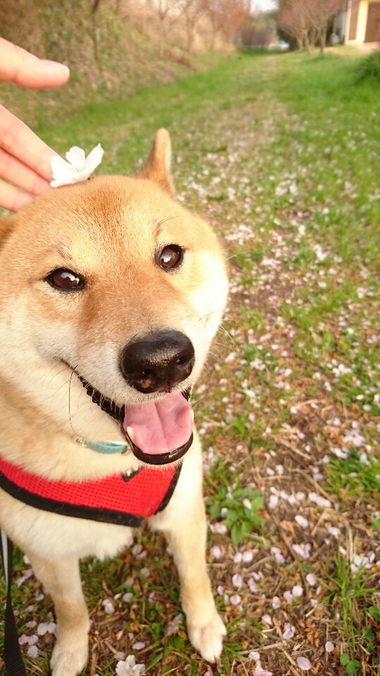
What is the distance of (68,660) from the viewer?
1.92 m

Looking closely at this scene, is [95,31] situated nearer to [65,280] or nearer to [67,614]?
[65,280]

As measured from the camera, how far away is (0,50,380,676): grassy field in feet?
6.60

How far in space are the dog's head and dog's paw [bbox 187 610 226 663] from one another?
1160mm

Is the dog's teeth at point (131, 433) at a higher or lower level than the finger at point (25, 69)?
lower

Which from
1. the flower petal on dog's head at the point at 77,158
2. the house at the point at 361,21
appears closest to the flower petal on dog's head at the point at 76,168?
the flower petal on dog's head at the point at 77,158

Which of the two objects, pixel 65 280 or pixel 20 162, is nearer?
pixel 65 280

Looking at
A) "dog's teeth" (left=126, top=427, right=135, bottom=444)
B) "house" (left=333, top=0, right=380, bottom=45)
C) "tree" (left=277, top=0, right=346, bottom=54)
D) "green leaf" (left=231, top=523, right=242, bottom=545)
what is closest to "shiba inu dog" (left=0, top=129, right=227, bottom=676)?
"dog's teeth" (left=126, top=427, right=135, bottom=444)

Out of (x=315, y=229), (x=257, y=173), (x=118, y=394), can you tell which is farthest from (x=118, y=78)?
(x=118, y=394)

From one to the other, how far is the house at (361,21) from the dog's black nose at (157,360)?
45.2 feet

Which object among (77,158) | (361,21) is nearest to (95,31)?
(361,21)

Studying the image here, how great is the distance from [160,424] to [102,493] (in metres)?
0.43

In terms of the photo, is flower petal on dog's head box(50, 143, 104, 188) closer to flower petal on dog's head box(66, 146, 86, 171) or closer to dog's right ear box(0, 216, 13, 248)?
flower petal on dog's head box(66, 146, 86, 171)

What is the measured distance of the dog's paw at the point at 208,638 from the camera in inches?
76.5

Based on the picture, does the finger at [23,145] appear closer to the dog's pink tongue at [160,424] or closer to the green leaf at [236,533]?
the dog's pink tongue at [160,424]
